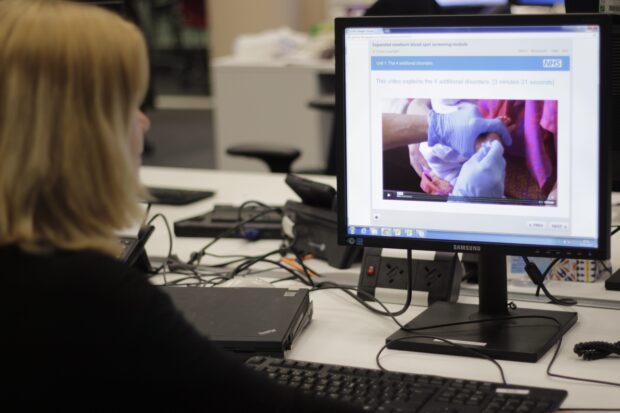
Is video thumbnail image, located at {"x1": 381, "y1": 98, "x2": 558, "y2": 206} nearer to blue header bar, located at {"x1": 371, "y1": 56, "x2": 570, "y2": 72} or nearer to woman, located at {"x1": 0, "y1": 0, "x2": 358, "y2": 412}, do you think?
blue header bar, located at {"x1": 371, "y1": 56, "x2": 570, "y2": 72}

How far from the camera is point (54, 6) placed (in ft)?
3.26

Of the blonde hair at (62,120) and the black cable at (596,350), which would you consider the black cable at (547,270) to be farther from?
the blonde hair at (62,120)

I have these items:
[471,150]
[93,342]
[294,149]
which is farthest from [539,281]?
[294,149]

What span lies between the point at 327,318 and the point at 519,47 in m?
0.54

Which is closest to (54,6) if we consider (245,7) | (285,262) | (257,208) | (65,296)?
(65,296)

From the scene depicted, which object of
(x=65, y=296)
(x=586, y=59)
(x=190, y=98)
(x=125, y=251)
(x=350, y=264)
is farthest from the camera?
(x=190, y=98)

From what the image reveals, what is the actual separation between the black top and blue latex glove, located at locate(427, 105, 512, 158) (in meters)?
0.57

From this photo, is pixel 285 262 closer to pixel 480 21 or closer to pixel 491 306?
pixel 491 306

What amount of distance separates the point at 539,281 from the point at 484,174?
0.95ft

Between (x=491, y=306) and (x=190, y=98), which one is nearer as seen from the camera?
(x=491, y=306)

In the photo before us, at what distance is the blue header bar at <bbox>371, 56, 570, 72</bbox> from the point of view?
54.2 inches

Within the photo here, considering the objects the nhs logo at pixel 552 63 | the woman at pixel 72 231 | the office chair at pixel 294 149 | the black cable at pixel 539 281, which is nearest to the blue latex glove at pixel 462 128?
the nhs logo at pixel 552 63

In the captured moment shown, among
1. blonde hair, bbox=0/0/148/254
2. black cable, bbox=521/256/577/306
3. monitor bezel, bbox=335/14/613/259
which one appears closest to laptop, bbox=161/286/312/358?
monitor bezel, bbox=335/14/613/259

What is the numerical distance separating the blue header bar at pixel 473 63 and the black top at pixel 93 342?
61 cm
